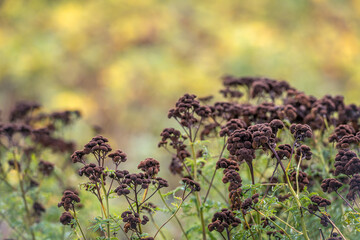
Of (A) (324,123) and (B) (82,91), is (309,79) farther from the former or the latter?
(A) (324,123)

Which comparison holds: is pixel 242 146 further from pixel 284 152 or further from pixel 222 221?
pixel 222 221

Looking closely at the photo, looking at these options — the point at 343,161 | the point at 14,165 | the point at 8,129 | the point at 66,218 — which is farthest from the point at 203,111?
the point at 14,165

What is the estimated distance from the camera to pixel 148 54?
48.8 ft

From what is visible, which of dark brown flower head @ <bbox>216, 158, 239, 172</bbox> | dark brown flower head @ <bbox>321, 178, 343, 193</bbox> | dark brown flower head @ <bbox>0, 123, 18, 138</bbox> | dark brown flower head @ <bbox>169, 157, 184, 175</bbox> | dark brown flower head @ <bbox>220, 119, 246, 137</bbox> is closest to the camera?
dark brown flower head @ <bbox>321, 178, 343, 193</bbox>

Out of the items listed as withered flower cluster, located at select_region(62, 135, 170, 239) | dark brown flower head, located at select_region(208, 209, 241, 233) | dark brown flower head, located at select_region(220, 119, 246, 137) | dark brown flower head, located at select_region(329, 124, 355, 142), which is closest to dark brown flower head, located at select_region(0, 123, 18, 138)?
withered flower cluster, located at select_region(62, 135, 170, 239)

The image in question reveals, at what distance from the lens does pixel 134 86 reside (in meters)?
14.5

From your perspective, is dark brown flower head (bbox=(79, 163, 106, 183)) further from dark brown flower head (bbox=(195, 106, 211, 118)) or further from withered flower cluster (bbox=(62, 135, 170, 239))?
dark brown flower head (bbox=(195, 106, 211, 118))

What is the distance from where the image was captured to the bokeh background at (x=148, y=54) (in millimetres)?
14125

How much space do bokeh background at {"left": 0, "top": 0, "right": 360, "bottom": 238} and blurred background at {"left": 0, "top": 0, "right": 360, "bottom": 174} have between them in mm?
32

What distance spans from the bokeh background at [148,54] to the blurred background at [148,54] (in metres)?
0.03

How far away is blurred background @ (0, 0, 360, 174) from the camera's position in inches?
556

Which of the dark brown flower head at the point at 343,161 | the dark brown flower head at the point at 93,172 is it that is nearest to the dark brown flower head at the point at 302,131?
the dark brown flower head at the point at 343,161

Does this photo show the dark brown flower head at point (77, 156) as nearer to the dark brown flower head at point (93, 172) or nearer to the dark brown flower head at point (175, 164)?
the dark brown flower head at point (93, 172)

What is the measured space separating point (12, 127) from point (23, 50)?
1200 centimetres
